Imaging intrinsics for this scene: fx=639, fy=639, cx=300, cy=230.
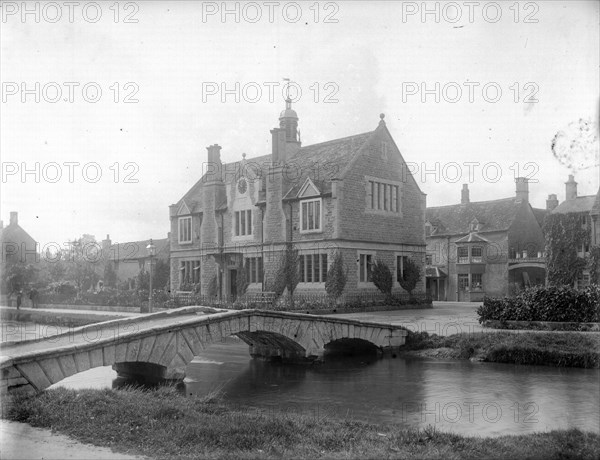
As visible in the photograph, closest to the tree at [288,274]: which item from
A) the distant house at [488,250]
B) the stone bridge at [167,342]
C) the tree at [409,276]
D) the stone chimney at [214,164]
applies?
the tree at [409,276]

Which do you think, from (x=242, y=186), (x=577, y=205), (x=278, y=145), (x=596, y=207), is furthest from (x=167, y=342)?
(x=577, y=205)

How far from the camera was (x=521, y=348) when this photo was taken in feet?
61.5

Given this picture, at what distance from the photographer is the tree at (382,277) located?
3594 cm

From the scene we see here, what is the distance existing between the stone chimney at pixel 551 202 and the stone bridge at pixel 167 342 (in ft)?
121

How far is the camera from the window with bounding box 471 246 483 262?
50750mm

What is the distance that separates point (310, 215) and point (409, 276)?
7.04 metres

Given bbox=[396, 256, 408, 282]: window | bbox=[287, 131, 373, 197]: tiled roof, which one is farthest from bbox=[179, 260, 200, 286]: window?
bbox=[396, 256, 408, 282]: window

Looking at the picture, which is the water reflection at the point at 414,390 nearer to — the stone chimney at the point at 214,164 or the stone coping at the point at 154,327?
the stone coping at the point at 154,327

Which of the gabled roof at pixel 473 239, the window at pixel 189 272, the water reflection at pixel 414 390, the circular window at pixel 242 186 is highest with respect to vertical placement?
the circular window at pixel 242 186

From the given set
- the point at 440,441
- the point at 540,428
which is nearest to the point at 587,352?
the point at 540,428

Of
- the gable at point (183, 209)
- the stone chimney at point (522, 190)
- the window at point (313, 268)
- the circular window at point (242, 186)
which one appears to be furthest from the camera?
the stone chimney at point (522, 190)

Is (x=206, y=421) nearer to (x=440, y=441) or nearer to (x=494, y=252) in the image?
(x=440, y=441)

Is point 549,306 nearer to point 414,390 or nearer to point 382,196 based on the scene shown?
point 414,390

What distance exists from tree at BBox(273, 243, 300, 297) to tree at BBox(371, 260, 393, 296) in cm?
434
